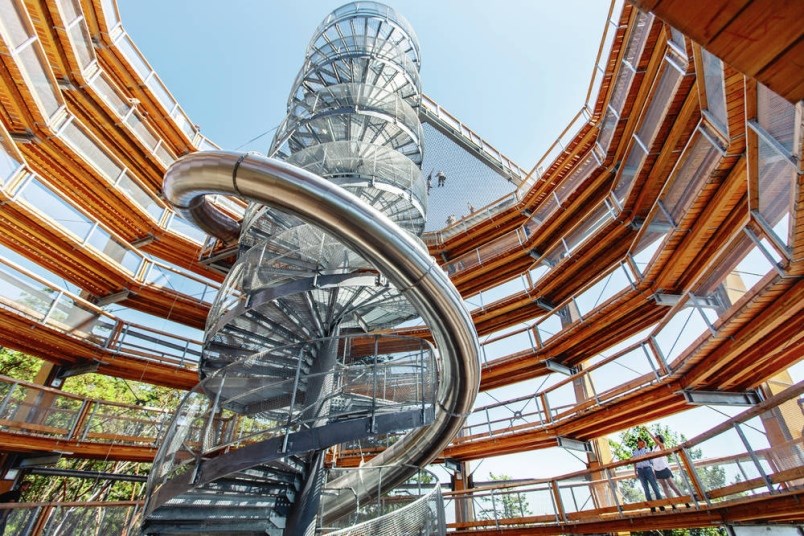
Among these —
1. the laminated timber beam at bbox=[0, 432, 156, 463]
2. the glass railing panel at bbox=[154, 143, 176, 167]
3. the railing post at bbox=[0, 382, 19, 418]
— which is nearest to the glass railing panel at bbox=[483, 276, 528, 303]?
the laminated timber beam at bbox=[0, 432, 156, 463]

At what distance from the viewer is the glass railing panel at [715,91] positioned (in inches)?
203

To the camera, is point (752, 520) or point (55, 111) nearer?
point (752, 520)

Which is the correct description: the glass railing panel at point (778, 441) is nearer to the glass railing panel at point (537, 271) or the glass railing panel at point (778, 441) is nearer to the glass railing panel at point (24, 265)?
the glass railing panel at point (537, 271)

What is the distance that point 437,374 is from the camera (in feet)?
18.3

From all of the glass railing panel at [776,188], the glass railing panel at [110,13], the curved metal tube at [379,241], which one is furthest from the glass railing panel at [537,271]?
the glass railing panel at [110,13]

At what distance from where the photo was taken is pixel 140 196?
1089 centimetres

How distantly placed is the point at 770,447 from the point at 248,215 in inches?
358

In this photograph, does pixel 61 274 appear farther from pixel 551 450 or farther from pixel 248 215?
pixel 551 450

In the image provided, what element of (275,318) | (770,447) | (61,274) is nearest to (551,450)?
(770,447)

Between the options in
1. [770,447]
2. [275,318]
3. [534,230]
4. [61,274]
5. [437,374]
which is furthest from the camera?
[534,230]

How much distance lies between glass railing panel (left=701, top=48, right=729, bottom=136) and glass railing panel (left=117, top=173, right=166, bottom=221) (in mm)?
12221

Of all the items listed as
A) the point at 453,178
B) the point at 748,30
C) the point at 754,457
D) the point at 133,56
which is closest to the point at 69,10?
the point at 133,56

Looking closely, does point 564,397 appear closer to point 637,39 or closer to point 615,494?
point 615,494

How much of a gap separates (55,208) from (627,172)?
13.4 meters
